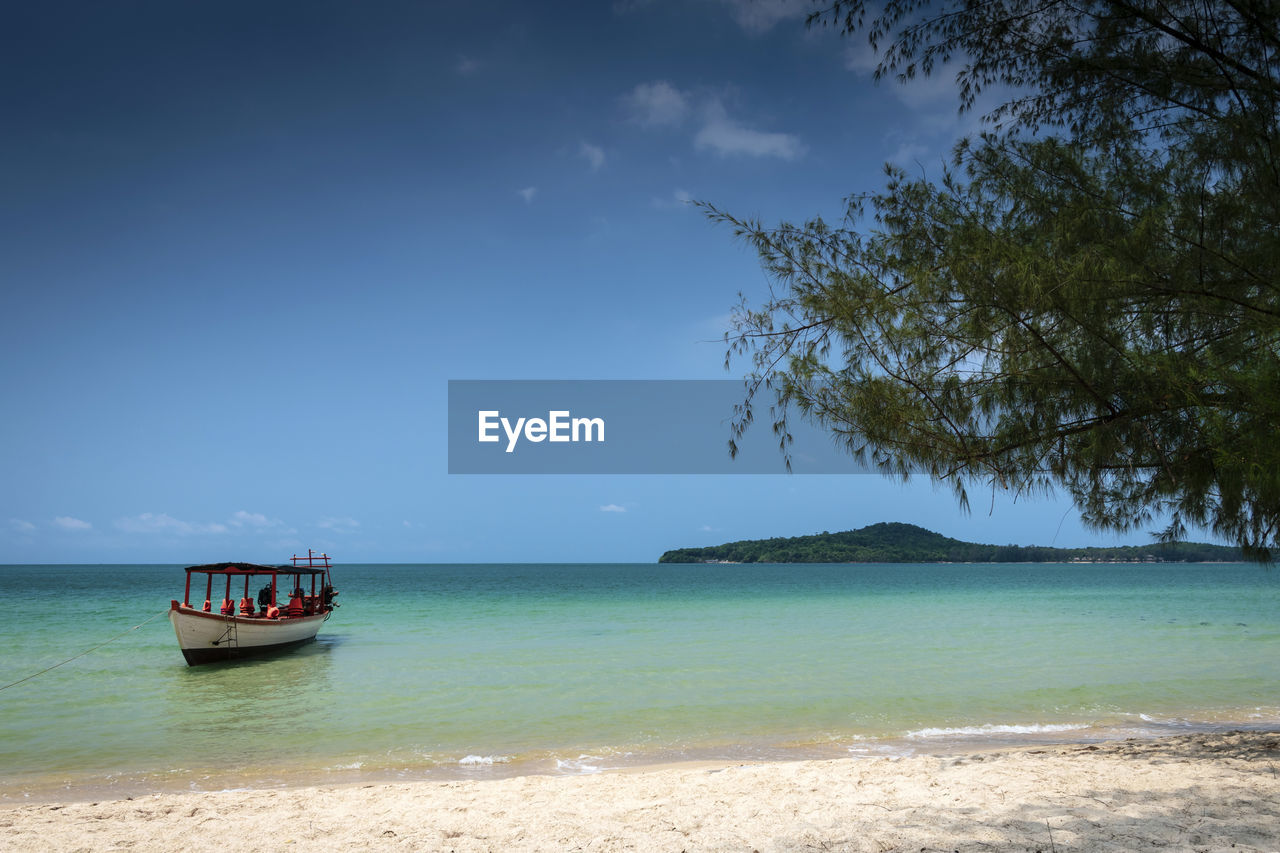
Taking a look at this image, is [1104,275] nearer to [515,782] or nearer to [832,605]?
[515,782]

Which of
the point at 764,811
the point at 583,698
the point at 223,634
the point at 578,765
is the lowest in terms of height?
the point at 583,698

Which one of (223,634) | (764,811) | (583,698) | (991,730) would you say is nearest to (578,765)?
(764,811)

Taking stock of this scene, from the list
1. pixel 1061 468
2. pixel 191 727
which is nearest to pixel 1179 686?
pixel 1061 468

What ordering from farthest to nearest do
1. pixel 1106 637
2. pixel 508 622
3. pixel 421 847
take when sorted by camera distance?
pixel 508 622
pixel 1106 637
pixel 421 847

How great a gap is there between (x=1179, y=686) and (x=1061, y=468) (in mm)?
9206

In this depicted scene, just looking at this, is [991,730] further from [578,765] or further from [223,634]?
[223,634]

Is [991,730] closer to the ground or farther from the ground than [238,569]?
closer to the ground

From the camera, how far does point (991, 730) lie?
859 centimetres

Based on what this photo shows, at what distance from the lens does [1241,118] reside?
394 cm

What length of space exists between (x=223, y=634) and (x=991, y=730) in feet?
44.0

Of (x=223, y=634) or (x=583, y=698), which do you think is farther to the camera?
(x=223, y=634)

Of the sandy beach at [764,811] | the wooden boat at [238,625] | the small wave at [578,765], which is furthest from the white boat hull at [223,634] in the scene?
the small wave at [578,765]

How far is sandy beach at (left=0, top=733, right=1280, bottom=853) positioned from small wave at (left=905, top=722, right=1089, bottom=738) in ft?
5.91

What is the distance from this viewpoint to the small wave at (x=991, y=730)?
841 centimetres
